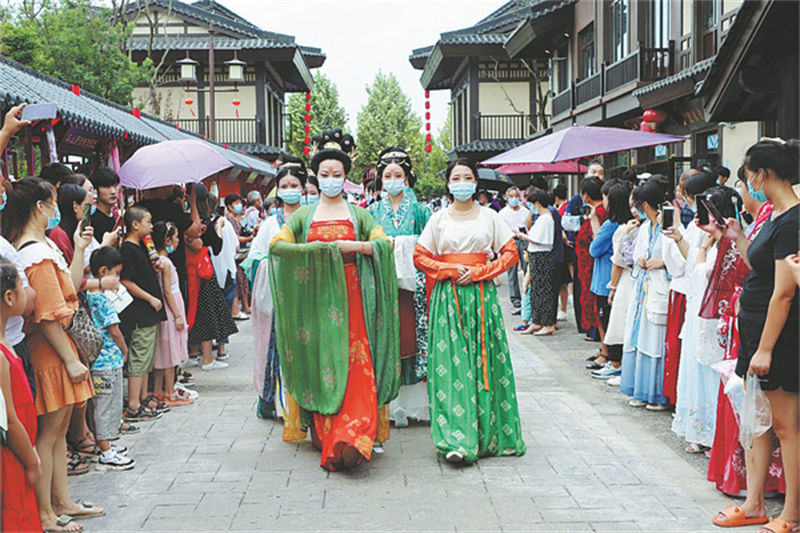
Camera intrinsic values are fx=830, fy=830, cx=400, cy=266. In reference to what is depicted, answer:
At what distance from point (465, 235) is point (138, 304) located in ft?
8.19

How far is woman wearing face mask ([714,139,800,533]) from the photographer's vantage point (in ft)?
11.7

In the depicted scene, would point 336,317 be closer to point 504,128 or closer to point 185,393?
point 185,393

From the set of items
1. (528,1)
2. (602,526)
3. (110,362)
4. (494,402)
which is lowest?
(602,526)

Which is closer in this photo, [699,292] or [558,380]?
[699,292]

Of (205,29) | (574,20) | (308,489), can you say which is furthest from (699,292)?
(205,29)

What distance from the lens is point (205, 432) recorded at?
19.1 ft

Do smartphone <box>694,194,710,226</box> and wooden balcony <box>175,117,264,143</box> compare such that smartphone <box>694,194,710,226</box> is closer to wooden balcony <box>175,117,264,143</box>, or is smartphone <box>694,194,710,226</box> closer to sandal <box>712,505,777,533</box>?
sandal <box>712,505,777,533</box>

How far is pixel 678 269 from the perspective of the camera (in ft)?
18.6

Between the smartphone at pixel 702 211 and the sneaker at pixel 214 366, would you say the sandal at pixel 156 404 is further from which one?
the smartphone at pixel 702 211

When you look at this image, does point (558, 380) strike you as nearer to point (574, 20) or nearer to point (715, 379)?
point (715, 379)

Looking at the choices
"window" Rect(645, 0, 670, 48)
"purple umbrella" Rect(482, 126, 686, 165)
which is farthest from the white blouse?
"window" Rect(645, 0, 670, 48)

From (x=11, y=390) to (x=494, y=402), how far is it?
2922 millimetres

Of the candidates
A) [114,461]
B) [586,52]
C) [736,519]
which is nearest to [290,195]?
[114,461]

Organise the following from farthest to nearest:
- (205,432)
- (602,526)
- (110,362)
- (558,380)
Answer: (558,380) < (205,432) < (110,362) < (602,526)
